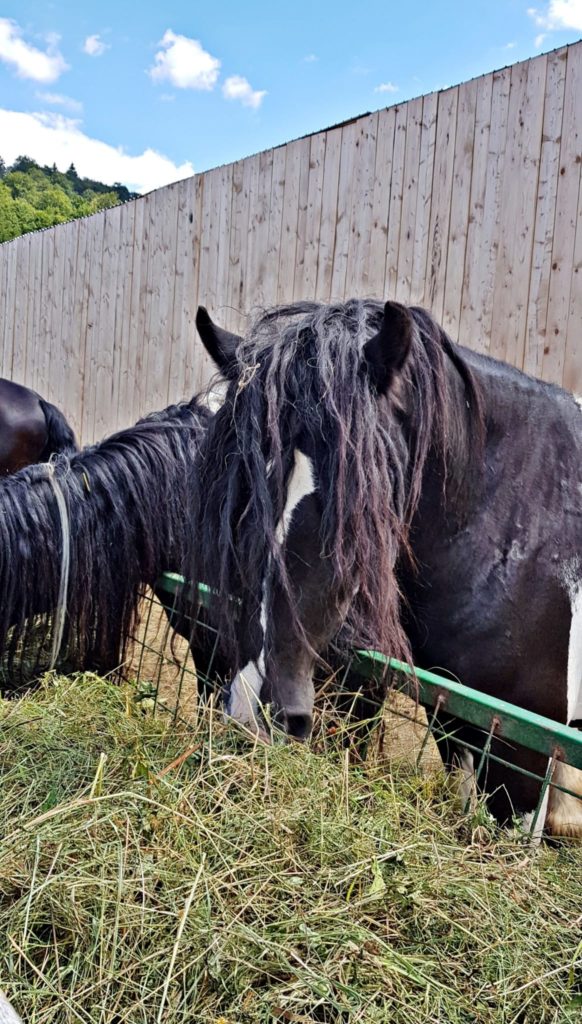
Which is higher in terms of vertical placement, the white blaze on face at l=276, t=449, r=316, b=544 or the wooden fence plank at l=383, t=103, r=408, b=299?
the wooden fence plank at l=383, t=103, r=408, b=299

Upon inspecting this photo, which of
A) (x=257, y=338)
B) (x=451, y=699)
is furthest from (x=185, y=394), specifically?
(x=451, y=699)

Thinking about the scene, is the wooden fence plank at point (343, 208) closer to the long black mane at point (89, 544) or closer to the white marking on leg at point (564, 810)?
the long black mane at point (89, 544)

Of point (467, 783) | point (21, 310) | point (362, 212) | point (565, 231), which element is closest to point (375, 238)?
point (362, 212)

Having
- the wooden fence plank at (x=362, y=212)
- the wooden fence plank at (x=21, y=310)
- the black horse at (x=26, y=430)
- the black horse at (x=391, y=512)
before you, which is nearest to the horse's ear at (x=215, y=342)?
the black horse at (x=391, y=512)

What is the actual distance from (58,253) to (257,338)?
595 centimetres

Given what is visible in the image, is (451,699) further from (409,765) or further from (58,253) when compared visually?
(58,253)

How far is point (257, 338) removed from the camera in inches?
56.3

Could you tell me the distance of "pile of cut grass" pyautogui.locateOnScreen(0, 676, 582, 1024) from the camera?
2.71 ft

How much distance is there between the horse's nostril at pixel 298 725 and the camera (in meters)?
1.20

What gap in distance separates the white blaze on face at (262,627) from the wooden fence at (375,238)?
1.69m

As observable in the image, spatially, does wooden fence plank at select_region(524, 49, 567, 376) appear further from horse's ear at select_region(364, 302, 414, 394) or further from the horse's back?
the horse's back

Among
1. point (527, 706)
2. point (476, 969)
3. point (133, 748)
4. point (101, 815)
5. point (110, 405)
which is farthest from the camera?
point (110, 405)

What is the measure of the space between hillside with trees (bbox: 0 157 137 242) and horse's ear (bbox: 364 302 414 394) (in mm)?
11461

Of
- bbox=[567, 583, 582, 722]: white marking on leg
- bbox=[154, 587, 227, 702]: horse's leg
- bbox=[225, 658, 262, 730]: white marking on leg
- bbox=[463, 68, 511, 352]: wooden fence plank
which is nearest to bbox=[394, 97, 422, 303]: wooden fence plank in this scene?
bbox=[463, 68, 511, 352]: wooden fence plank
